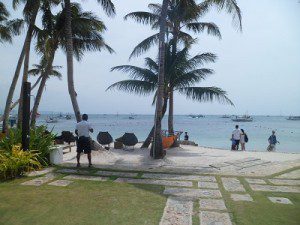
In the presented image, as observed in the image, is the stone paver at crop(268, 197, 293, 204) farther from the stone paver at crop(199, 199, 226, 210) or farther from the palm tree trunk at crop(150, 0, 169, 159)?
the palm tree trunk at crop(150, 0, 169, 159)

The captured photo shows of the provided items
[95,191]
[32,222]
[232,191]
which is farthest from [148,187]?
[32,222]

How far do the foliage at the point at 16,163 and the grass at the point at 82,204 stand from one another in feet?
1.91

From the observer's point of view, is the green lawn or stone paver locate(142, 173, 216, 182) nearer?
the green lawn

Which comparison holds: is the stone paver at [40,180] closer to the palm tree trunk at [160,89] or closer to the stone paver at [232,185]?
the stone paver at [232,185]

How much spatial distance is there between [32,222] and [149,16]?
509 inches

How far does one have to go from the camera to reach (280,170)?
30.5ft

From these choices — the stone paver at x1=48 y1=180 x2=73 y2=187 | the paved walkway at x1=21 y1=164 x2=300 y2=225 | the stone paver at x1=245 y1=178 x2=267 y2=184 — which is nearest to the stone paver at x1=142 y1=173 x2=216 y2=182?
the paved walkway at x1=21 y1=164 x2=300 y2=225

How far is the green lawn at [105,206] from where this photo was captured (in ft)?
15.7

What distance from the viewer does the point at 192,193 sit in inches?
254

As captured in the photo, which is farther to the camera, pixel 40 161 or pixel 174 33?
pixel 174 33

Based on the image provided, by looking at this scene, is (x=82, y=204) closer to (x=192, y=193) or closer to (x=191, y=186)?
(x=192, y=193)

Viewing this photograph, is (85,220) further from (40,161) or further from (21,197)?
(40,161)

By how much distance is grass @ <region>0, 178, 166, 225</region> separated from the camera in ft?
15.7

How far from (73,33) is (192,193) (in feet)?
37.2
